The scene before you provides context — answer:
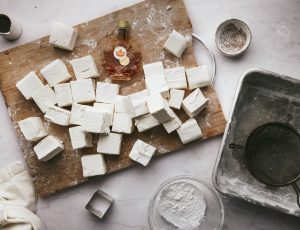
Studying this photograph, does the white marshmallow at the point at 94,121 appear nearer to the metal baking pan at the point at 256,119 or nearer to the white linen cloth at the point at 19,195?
the white linen cloth at the point at 19,195

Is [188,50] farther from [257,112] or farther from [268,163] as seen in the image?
[268,163]

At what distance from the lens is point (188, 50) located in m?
2.52

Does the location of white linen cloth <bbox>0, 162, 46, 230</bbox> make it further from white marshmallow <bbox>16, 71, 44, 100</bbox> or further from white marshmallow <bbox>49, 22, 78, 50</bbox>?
white marshmallow <bbox>49, 22, 78, 50</bbox>

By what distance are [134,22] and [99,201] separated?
3.08 ft

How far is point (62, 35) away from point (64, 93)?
0.30 meters

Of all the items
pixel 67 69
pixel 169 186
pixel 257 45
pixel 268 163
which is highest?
pixel 257 45

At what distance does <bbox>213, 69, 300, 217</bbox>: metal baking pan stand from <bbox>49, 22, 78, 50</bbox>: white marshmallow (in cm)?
90

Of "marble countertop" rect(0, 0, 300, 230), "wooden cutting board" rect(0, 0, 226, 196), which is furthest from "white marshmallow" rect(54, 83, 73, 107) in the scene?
"marble countertop" rect(0, 0, 300, 230)

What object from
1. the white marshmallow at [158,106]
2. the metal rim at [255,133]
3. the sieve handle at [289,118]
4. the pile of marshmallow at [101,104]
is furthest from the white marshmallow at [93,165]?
the sieve handle at [289,118]

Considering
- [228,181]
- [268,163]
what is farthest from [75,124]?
[268,163]

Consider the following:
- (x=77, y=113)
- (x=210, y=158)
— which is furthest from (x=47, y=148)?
(x=210, y=158)

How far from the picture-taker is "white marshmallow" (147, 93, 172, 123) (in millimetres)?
2354

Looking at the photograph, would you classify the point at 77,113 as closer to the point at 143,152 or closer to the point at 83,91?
the point at 83,91

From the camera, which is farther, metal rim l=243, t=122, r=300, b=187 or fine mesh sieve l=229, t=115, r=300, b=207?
fine mesh sieve l=229, t=115, r=300, b=207
